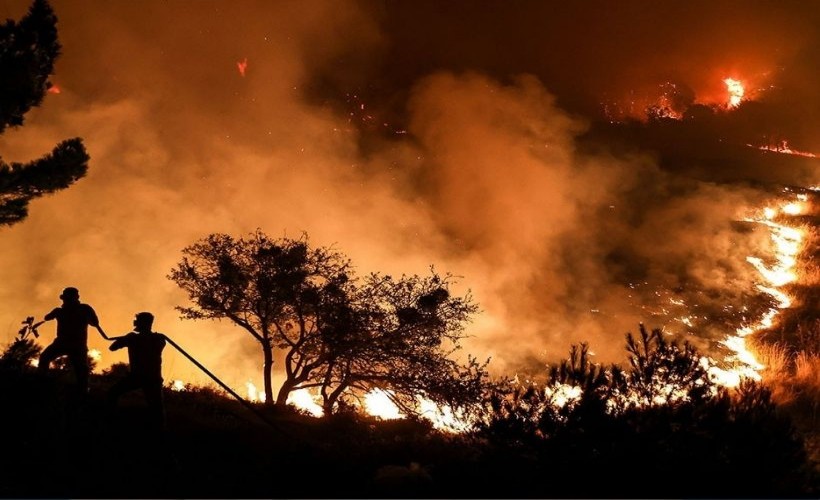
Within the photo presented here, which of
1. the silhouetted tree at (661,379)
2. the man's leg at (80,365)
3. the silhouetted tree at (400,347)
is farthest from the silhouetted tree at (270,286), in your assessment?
the silhouetted tree at (661,379)

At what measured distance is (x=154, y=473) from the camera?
26.1 feet

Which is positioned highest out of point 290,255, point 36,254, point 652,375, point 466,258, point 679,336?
point 36,254

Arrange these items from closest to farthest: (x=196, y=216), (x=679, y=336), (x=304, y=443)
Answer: (x=304, y=443) < (x=679, y=336) < (x=196, y=216)

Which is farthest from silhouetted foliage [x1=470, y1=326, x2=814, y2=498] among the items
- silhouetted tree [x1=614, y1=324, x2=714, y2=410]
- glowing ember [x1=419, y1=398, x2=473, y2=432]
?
glowing ember [x1=419, y1=398, x2=473, y2=432]

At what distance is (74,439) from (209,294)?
8.97 metres

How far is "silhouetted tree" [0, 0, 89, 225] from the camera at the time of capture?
1077cm

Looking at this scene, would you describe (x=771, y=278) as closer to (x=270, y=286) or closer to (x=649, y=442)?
(x=270, y=286)

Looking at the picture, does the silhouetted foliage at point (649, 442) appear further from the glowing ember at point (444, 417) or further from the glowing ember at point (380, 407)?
the glowing ember at point (380, 407)

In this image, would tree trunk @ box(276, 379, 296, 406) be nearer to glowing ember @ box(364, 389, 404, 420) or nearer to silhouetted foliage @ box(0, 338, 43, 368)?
glowing ember @ box(364, 389, 404, 420)

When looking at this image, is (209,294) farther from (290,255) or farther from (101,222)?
(101,222)

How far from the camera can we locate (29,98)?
1112cm

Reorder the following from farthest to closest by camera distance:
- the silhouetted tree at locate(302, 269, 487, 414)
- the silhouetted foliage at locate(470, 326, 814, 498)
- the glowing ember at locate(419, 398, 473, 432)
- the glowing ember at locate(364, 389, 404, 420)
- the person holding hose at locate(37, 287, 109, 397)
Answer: the glowing ember at locate(364, 389, 404, 420) < the silhouetted tree at locate(302, 269, 487, 414) < the glowing ember at locate(419, 398, 473, 432) < the person holding hose at locate(37, 287, 109, 397) < the silhouetted foliage at locate(470, 326, 814, 498)

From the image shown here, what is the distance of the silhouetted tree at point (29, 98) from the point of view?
10.8 metres

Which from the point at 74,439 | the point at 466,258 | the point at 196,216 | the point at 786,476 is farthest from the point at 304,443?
the point at 196,216
